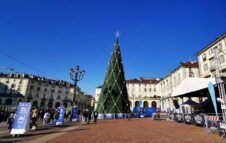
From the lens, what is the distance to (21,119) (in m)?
11.4

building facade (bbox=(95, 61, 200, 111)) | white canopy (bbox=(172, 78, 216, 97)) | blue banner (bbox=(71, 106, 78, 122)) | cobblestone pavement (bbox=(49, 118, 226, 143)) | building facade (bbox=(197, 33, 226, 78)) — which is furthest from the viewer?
building facade (bbox=(95, 61, 200, 111))

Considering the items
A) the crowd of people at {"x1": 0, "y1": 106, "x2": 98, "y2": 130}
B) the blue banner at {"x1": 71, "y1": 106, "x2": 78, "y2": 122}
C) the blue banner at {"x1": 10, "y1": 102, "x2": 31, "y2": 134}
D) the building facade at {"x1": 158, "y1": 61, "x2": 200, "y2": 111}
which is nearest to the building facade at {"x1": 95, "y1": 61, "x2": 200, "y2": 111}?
the building facade at {"x1": 158, "y1": 61, "x2": 200, "y2": 111}

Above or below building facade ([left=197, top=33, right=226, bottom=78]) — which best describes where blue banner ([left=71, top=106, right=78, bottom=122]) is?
below

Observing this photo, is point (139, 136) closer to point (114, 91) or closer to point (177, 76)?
point (114, 91)

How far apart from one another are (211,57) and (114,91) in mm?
25317

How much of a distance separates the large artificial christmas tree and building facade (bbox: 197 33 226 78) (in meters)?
19.7

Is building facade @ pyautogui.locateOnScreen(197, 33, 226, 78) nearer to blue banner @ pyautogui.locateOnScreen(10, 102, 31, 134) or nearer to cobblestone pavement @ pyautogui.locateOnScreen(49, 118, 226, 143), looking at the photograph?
cobblestone pavement @ pyautogui.locateOnScreen(49, 118, 226, 143)

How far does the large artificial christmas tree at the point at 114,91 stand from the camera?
29.1m

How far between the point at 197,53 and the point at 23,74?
66741mm

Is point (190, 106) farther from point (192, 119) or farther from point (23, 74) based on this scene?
point (23, 74)

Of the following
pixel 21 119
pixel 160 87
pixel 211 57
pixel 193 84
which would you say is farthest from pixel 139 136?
pixel 160 87

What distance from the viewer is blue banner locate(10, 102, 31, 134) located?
35.7ft

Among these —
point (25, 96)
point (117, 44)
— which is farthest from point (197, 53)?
point (25, 96)

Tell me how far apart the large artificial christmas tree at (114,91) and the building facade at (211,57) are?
1974 cm
